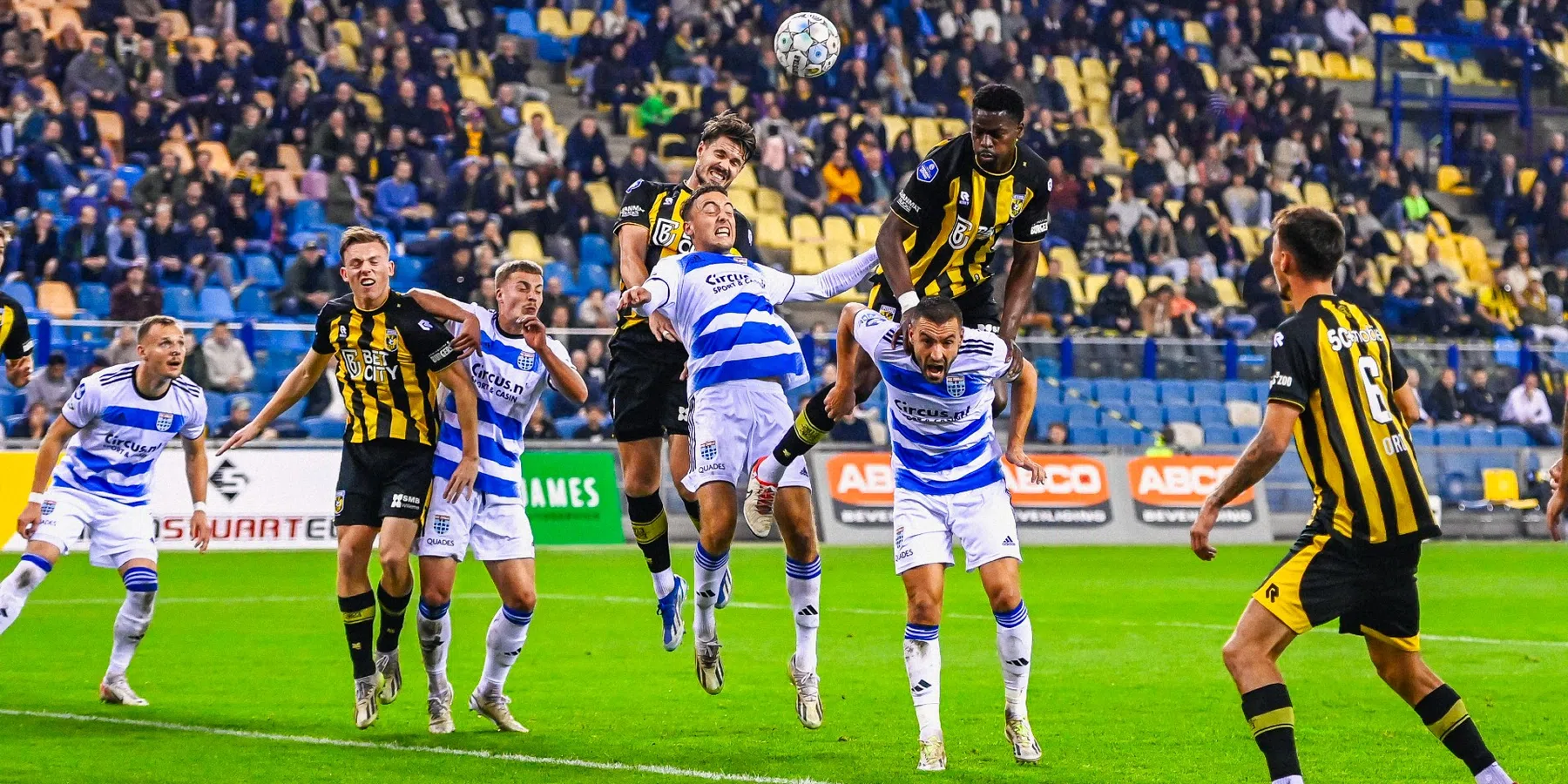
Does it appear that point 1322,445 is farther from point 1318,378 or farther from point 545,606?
point 545,606

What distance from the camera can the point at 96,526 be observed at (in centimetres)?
1097

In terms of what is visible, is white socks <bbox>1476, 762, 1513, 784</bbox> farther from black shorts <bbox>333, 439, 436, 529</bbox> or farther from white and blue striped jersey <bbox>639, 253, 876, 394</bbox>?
black shorts <bbox>333, 439, 436, 529</bbox>

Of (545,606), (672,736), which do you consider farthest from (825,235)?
(672,736)

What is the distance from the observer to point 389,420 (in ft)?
30.8

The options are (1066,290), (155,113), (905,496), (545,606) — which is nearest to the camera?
(905,496)

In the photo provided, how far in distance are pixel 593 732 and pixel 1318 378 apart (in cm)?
457

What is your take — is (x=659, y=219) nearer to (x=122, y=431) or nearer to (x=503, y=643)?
(x=503, y=643)

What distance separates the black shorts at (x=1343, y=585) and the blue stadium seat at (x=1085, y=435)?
1880 cm

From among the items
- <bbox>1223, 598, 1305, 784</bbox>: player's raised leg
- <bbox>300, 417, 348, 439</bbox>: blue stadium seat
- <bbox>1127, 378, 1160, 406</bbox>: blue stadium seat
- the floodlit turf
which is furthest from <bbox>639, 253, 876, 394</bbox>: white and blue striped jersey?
<bbox>1127, 378, 1160, 406</bbox>: blue stadium seat

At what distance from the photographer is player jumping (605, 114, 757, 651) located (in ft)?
33.8

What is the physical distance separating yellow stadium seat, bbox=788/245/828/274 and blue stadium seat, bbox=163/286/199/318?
872 centimetres

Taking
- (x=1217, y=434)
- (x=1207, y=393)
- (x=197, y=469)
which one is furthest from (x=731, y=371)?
(x=1217, y=434)

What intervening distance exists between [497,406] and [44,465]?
118 inches

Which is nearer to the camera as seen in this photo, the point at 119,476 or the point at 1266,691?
the point at 1266,691
